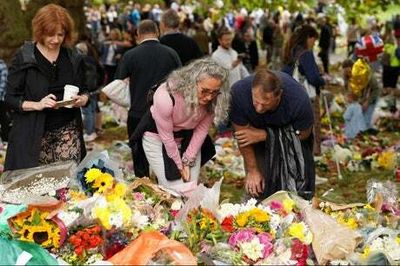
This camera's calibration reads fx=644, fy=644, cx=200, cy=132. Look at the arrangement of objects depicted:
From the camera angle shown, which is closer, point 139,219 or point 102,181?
point 139,219

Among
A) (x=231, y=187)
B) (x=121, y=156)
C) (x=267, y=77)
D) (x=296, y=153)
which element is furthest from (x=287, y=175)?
(x=121, y=156)

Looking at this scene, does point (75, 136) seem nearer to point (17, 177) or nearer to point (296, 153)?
point (17, 177)

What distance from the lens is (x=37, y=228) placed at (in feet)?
9.89

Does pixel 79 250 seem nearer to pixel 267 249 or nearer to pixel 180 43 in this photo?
pixel 267 249

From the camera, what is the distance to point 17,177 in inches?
150

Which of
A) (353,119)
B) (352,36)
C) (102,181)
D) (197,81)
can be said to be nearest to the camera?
(102,181)

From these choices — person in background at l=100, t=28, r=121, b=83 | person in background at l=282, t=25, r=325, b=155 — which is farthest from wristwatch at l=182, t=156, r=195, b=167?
person in background at l=100, t=28, r=121, b=83

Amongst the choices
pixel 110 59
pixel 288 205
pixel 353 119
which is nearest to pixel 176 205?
pixel 288 205

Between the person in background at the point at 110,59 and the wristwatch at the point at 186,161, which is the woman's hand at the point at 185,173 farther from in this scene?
the person in background at the point at 110,59

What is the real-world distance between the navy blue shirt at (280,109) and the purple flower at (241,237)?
1143mm

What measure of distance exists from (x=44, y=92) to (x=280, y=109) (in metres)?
1.50

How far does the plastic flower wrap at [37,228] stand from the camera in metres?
2.99

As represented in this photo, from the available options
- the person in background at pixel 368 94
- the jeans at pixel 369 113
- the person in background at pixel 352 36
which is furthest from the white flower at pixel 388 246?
the person in background at pixel 352 36

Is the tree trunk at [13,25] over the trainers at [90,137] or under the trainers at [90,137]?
over
